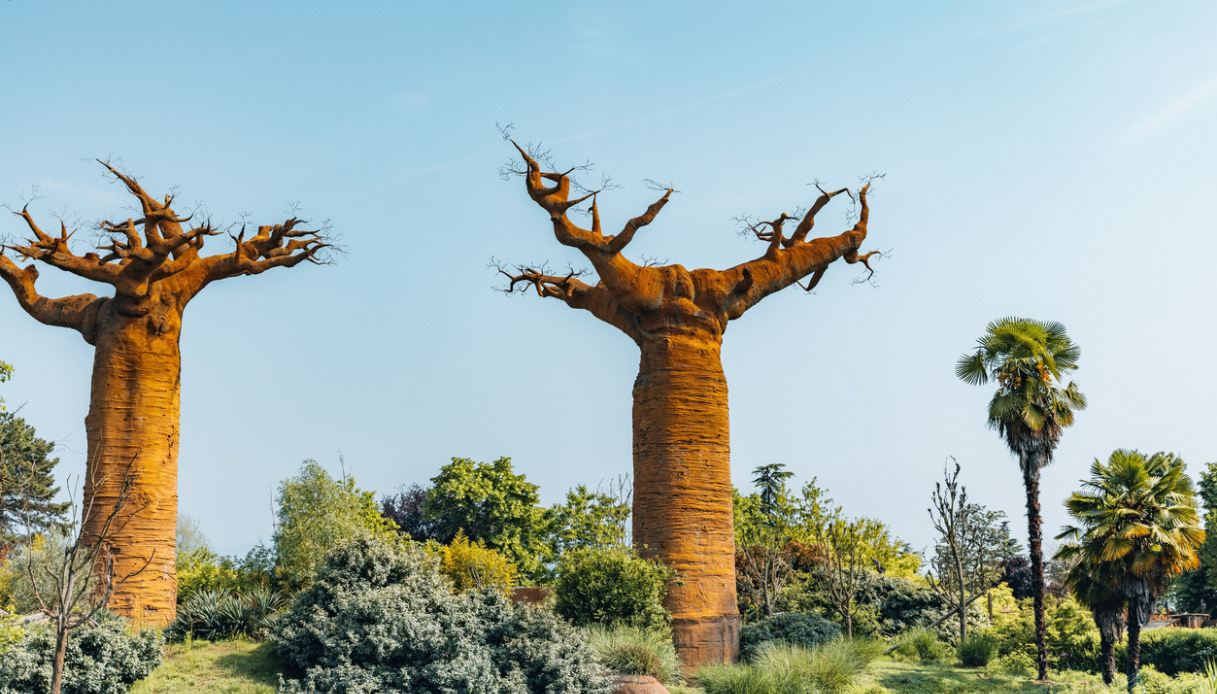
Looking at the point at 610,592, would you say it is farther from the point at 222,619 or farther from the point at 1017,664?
the point at 1017,664

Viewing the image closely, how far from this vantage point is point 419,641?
1489cm

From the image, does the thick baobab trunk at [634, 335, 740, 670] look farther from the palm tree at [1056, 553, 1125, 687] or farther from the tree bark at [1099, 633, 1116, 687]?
the tree bark at [1099, 633, 1116, 687]

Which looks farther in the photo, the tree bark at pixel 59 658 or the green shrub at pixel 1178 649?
the green shrub at pixel 1178 649

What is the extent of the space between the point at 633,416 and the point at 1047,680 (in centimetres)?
990

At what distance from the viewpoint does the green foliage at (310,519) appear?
67.7ft

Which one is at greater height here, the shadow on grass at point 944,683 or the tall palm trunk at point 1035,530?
the tall palm trunk at point 1035,530

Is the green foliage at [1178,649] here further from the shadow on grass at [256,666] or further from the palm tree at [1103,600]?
the shadow on grass at [256,666]

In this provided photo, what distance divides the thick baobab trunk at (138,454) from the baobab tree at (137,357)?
2cm

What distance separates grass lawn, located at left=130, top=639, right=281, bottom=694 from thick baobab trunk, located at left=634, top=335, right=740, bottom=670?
6.99 metres

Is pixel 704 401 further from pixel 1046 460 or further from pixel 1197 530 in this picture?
pixel 1197 530

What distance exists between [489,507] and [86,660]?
74.7 ft

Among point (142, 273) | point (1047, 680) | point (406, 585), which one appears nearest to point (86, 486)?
point (142, 273)

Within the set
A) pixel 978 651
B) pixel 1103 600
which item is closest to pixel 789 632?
pixel 978 651

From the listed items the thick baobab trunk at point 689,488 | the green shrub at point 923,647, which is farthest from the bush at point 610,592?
the green shrub at point 923,647
